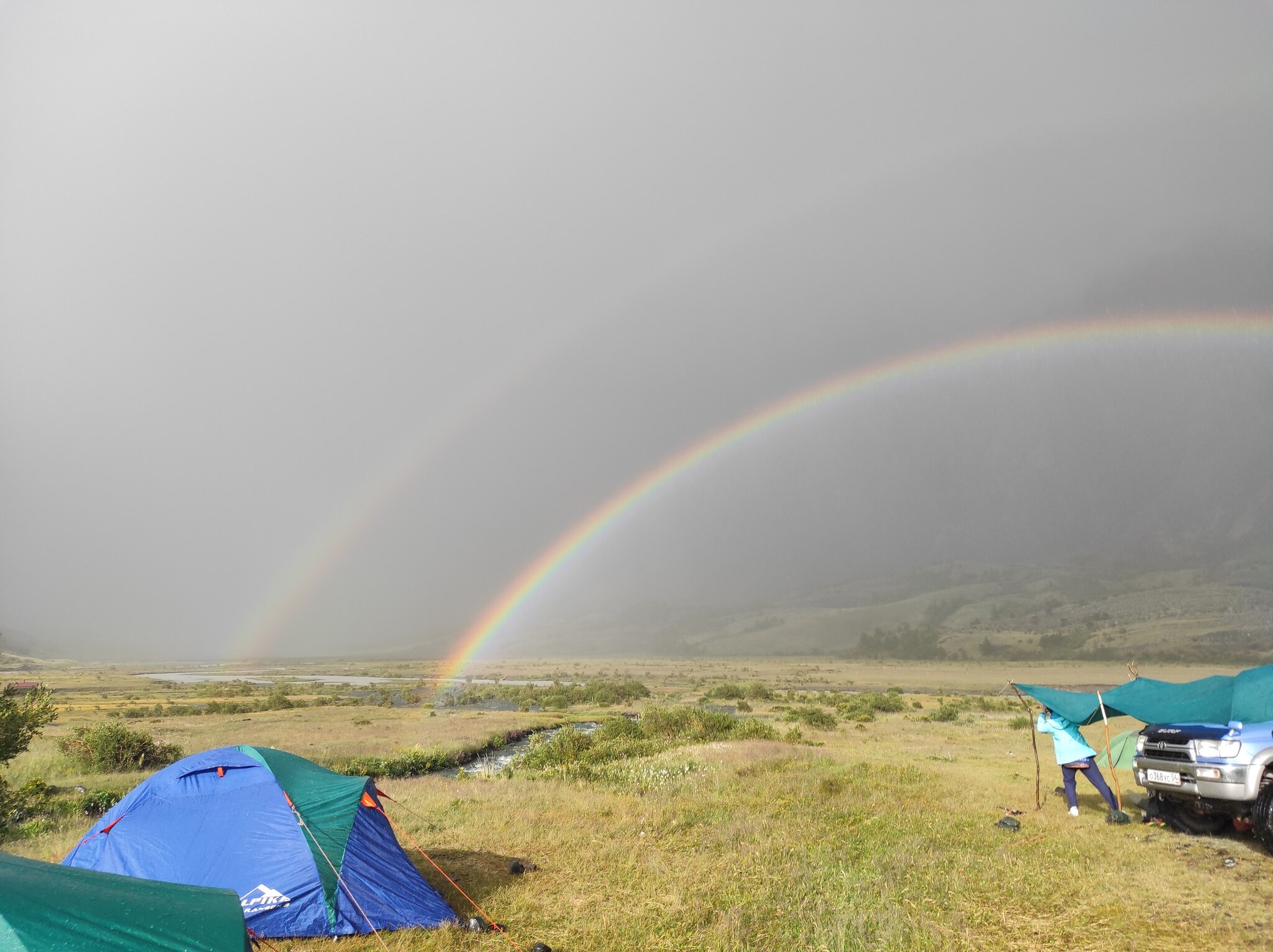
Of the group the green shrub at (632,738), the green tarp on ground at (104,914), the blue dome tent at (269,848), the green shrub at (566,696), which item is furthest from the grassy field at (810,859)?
the green shrub at (566,696)

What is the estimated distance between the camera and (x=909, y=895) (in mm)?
10773

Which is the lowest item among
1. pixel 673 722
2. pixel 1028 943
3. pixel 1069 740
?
pixel 673 722

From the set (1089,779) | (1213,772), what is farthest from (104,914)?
(1089,779)

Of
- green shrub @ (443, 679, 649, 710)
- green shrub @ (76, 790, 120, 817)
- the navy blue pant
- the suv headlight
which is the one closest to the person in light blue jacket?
the navy blue pant

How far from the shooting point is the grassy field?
31.2 ft

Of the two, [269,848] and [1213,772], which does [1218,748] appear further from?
[269,848]

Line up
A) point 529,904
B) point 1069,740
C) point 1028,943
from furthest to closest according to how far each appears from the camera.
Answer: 1. point 1069,740
2. point 529,904
3. point 1028,943

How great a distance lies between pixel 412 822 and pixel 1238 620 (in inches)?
8999

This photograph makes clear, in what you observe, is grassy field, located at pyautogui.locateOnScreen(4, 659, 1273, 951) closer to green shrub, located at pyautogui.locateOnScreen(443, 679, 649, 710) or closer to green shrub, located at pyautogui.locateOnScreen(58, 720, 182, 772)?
green shrub, located at pyautogui.locateOnScreen(58, 720, 182, 772)

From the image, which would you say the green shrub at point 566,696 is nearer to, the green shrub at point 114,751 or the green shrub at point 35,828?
the green shrub at point 114,751

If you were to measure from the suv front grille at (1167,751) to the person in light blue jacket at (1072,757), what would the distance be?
1868 mm

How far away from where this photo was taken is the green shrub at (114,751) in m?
28.5

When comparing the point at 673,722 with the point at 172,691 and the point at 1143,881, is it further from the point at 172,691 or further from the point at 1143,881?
the point at 172,691

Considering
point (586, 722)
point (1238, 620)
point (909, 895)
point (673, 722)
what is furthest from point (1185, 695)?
point (1238, 620)
